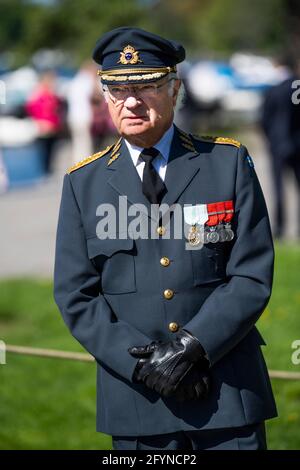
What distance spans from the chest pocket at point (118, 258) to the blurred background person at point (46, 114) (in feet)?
48.1

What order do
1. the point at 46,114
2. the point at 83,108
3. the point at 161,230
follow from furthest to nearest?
the point at 46,114, the point at 83,108, the point at 161,230

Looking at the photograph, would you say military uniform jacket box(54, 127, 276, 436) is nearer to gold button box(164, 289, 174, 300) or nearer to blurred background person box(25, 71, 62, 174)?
gold button box(164, 289, 174, 300)

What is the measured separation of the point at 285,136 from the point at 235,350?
8120 mm

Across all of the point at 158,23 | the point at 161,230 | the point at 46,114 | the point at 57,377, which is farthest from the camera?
the point at 158,23

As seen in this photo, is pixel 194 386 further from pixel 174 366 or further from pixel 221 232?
pixel 221 232

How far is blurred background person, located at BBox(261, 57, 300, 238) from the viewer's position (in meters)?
11.7

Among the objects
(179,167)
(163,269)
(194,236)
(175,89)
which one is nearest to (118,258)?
(163,269)

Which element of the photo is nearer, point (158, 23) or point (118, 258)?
point (118, 258)

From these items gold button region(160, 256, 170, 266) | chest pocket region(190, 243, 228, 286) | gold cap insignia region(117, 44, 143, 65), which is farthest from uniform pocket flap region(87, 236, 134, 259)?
gold cap insignia region(117, 44, 143, 65)

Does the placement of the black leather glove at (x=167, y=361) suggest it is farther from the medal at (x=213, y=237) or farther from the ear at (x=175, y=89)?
the ear at (x=175, y=89)

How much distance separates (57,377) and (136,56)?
429 cm

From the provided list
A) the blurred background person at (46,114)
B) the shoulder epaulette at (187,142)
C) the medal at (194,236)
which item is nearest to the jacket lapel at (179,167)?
the shoulder epaulette at (187,142)

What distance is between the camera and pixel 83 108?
656 inches
